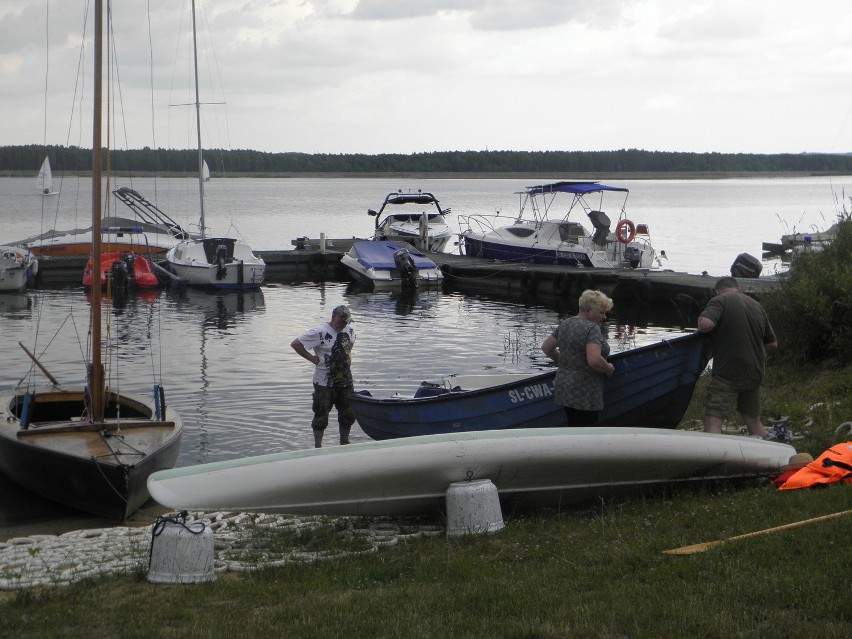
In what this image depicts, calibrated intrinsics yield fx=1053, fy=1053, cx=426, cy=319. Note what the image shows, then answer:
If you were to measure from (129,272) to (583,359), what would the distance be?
107 feet

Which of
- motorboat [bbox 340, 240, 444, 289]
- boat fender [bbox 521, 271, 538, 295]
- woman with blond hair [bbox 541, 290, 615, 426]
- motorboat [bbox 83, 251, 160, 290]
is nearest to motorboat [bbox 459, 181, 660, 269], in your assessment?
boat fender [bbox 521, 271, 538, 295]

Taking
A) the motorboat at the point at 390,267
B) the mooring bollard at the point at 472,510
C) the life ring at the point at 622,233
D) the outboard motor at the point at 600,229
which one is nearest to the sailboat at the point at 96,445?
the mooring bollard at the point at 472,510

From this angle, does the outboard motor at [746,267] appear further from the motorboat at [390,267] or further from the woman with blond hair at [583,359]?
the motorboat at [390,267]

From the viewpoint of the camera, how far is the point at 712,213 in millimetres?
125375

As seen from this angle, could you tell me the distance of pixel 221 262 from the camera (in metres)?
39.2

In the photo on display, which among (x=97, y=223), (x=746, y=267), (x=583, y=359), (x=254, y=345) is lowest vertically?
(x=254, y=345)

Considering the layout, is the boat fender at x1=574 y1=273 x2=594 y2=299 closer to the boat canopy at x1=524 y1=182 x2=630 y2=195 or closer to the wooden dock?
the wooden dock

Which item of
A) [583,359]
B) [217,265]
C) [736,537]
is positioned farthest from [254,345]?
[736,537]

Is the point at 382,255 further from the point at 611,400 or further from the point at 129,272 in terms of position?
the point at 611,400

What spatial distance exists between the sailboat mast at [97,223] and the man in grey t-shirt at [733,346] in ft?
22.5

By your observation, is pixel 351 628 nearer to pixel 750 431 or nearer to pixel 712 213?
pixel 750 431

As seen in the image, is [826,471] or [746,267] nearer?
[826,471]

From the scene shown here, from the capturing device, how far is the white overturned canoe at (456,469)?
830 centimetres

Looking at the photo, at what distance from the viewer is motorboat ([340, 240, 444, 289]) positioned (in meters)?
39.5
